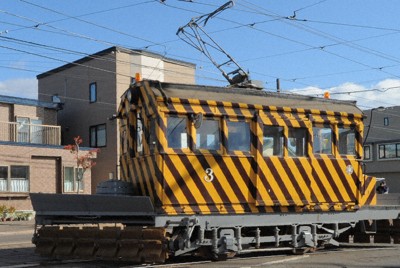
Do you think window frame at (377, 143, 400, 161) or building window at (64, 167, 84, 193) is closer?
building window at (64, 167, 84, 193)

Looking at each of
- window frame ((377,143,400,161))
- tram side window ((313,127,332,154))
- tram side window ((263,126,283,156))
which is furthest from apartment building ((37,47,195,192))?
window frame ((377,143,400,161))

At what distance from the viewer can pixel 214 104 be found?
37.1ft

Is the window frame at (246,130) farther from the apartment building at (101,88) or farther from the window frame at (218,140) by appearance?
the apartment building at (101,88)

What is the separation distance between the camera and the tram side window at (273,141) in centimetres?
1182

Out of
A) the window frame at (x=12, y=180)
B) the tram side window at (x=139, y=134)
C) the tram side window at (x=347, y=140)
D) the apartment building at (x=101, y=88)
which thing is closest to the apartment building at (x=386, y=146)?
the apartment building at (x=101, y=88)

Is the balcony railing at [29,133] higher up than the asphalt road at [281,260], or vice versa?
the balcony railing at [29,133]

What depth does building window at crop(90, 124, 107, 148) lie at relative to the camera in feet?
132

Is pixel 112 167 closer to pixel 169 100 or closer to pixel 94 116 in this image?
pixel 94 116

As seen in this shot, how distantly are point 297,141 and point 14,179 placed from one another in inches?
958

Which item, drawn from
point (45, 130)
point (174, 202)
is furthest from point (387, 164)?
point (174, 202)

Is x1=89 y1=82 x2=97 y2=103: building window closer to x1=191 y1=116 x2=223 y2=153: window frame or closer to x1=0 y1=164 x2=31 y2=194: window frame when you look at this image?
x1=0 y1=164 x2=31 y2=194: window frame

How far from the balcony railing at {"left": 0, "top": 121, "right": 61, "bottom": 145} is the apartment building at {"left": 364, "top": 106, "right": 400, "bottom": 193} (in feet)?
114

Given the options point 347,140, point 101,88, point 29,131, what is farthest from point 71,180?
point 347,140

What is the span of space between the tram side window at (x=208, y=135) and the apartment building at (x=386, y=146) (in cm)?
5057
